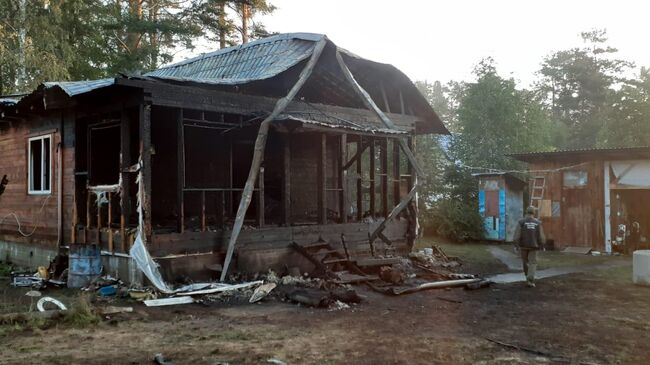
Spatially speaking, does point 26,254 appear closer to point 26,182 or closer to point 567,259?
point 26,182

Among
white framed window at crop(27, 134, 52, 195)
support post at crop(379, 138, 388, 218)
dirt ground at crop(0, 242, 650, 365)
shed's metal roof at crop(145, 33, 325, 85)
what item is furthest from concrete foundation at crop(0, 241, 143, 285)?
support post at crop(379, 138, 388, 218)

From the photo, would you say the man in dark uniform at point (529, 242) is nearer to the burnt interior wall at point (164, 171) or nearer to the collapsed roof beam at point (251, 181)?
the collapsed roof beam at point (251, 181)

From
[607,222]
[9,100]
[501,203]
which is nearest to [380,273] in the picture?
[9,100]

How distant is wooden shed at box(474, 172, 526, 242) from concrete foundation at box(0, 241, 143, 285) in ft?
52.8

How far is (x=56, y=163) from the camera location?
1234 cm

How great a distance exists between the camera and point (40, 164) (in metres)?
13.5

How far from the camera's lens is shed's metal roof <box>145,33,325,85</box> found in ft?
41.1

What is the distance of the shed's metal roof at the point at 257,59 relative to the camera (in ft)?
41.1

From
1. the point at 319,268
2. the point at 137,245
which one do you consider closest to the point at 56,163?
the point at 137,245

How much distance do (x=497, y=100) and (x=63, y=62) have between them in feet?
65.8

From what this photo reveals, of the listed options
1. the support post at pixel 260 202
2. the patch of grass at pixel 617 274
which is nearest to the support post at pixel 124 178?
the support post at pixel 260 202

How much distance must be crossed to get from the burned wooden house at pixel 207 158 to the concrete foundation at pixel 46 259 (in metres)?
0.04

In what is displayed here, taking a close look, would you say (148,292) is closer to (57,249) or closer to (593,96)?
(57,249)

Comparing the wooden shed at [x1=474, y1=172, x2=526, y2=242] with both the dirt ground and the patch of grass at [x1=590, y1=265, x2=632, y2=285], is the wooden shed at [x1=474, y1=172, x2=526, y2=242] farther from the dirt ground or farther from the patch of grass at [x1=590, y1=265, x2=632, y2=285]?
the dirt ground
